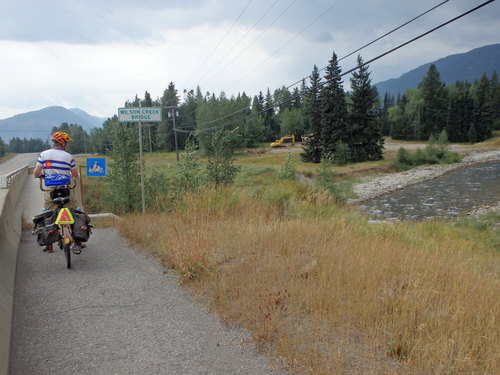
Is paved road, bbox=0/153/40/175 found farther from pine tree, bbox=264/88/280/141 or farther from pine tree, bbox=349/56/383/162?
pine tree, bbox=264/88/280/141

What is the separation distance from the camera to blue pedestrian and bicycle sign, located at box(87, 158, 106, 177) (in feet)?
41.2

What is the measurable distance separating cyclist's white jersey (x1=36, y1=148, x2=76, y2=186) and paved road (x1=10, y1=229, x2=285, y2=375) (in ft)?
4.79

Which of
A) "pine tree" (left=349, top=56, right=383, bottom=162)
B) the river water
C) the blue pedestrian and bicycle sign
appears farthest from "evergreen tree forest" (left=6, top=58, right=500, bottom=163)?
the blue pedestrian and bicycle sign

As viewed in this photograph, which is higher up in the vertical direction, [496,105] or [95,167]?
[496,105]

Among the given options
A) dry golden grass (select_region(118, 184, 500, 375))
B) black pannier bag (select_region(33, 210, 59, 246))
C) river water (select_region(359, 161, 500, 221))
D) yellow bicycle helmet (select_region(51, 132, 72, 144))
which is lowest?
river water (select_region(359, 161, 500, 221))

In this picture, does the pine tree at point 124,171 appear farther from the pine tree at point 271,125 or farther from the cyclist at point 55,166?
the pine tree at point 271,125

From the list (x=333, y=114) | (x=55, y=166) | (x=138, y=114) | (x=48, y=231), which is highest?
(x=333, y=114)

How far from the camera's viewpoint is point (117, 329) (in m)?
4.08

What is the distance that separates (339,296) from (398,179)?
45.4 m

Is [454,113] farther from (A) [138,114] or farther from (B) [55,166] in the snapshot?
(B) [55,166]

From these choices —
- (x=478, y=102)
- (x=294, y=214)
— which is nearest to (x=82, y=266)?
(x=294, y=214)

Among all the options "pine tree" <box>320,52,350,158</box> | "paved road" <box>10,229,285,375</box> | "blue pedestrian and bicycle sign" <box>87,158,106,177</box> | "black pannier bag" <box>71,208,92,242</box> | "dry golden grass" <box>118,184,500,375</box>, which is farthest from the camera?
"pine tree" <box>320,52,350,158</box>

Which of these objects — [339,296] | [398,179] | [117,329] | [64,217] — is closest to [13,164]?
[398,179]

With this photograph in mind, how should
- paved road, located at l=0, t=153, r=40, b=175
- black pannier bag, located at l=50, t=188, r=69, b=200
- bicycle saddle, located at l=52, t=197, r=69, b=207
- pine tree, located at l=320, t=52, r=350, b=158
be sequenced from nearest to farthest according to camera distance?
bicycle saddle, located at l=52, t=197, r=69, b=207 → black pannier bag, located at l=50, t=188, r=69, b=200 → pine tree, located at l=320, t=52, r=350, b=158 → paved road, located at l=0, t=153, r=40, b=175
